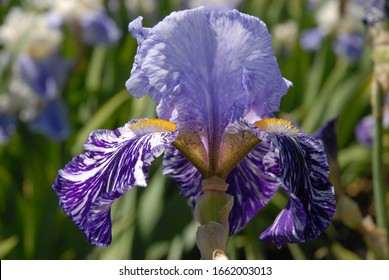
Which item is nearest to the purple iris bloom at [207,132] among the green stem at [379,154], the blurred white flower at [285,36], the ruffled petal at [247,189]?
the ruffled petal at [247,189]

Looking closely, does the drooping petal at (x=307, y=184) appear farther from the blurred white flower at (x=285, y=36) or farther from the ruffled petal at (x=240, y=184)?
the blurred white flower at (x=285, y=36)

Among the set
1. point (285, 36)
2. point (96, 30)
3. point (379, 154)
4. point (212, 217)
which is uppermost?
point (212, 217)

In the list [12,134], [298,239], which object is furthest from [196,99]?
[12,134]

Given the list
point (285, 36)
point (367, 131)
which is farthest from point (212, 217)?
point (285, 36)

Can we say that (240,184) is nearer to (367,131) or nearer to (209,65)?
(209,65)

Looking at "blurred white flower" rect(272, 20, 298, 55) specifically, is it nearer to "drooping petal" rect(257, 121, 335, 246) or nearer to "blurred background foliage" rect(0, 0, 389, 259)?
"blurred background foliage" rect(0, 0, 389, 259)
